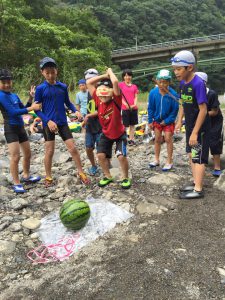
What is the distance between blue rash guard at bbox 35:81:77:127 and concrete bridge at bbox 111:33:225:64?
135ft

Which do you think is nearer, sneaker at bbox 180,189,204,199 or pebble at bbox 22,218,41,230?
pebble at bbox 22,218,41,230

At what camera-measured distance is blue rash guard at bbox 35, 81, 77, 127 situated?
490cm

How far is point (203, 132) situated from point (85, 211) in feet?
6.53

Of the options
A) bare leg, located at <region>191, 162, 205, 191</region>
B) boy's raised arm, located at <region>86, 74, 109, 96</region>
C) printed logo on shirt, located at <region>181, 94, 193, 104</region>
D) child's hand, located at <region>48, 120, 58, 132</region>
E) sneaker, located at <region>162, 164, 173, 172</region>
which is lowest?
sneaker, located at <region>162, 164, 173, 172</region>

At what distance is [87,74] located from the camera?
537cm

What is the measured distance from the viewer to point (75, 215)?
12.7ft

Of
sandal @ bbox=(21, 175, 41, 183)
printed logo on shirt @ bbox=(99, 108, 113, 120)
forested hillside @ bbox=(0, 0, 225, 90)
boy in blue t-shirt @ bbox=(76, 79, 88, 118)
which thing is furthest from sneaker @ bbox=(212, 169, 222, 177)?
forested hillside @ bbox=(0, 0, 225, 90)

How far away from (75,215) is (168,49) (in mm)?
44218

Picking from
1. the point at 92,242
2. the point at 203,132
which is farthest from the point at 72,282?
the point at 203,132

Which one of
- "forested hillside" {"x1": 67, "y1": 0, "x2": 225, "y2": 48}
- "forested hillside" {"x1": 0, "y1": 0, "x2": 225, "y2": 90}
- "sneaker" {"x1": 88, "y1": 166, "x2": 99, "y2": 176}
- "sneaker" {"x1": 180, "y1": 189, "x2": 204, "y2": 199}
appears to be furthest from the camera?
"forested hillside" {"x1": 67, "y1": 0, "x2": 225, "y2": 48}

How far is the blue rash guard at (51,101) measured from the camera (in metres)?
4.90

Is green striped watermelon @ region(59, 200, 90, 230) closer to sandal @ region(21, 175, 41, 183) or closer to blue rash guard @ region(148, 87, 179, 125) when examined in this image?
sandal @ region(21, 175, 41, 183)

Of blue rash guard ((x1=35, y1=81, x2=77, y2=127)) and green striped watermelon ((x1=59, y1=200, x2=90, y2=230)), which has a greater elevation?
blue rash guard ((x1=35, y1=81, x2=77, y2=127))

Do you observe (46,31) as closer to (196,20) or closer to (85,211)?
(85,211)
